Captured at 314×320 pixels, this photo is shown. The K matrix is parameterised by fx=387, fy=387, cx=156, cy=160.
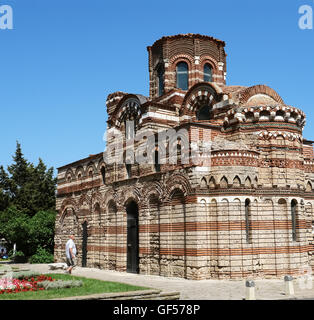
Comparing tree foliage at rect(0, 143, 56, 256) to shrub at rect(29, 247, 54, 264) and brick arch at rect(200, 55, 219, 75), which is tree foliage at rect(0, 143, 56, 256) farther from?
brick arch at rect(200, 55, 219, 75)

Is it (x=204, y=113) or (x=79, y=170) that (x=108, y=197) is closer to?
(x=79, y=170)

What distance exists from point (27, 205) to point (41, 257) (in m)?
10.0

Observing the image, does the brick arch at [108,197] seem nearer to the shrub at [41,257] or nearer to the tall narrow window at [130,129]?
the tall narrow window at [130,129]

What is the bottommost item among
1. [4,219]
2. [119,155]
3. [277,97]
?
[4,219]

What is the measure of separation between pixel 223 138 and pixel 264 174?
7.28 ft

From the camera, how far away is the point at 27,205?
34875 millimetres

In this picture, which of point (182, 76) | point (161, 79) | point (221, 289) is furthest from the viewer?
point (161, 79)

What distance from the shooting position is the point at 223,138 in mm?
16016

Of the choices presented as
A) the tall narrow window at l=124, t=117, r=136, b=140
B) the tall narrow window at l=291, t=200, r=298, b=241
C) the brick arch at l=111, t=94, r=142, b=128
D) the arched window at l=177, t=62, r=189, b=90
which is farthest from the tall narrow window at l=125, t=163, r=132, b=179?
the tall narrow window at l=291, t=200, r=298, b=241

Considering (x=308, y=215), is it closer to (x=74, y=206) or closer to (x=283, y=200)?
(x=283, y=200)

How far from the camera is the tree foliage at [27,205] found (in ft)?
85.9

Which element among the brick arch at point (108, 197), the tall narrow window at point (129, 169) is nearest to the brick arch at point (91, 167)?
the brick arch at point (108, 197)

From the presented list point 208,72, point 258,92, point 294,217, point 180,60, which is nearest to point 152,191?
point 294,217


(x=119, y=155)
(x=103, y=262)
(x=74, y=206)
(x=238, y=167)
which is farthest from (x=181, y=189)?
(x=74, y=206)
